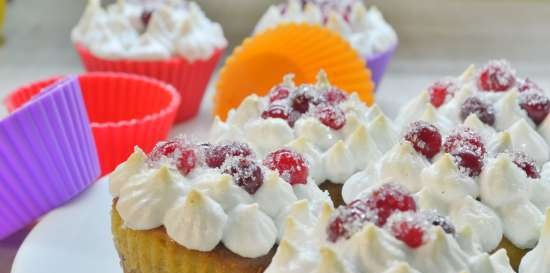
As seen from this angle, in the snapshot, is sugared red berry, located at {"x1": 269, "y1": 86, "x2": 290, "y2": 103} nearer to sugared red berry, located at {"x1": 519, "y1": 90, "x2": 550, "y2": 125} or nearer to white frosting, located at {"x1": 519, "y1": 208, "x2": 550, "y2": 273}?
sugared red berry, located at {"x1": 519, "y1": 90, "x2": 550, "y2": 125}

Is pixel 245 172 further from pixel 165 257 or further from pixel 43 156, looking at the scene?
pixel 43 156

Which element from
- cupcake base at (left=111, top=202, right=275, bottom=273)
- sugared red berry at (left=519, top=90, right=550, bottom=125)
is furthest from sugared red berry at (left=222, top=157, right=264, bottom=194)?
sugared red berry at (left=519, top=90, right=550, bottom=125)

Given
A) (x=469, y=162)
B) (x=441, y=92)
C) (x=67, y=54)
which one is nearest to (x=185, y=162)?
(x=469, y=162)

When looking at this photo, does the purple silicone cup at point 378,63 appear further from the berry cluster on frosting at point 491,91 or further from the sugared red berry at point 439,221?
the sugared red berry at point 439,221

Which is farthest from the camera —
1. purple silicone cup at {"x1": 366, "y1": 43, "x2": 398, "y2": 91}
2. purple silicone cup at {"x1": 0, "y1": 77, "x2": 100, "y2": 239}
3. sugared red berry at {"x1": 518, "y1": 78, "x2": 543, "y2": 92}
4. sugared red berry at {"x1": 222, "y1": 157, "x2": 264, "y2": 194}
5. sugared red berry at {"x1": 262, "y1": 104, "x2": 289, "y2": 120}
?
purple silicone cup at {"x1": 366, "y1": 43, "x2": 398, "y2": 91}

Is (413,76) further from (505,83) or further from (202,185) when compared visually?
(202,185)

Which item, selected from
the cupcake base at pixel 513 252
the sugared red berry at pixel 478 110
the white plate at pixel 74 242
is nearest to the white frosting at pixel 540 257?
the cupcake base at pixel 513 252
